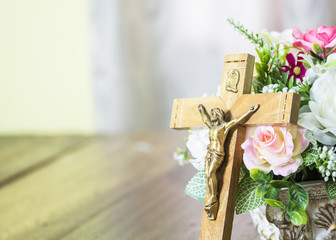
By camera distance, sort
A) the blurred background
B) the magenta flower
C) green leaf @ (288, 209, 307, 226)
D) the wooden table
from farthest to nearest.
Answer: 1. the blurred background
2. the wooden table
3. the magenta flower
4. green leaf @ (288, 209, 307, 226)

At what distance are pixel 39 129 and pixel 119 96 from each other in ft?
2.08

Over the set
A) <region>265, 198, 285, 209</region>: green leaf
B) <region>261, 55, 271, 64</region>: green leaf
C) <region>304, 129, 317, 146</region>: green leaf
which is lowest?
<region>265, 198, 285, 209</region>: green leaf

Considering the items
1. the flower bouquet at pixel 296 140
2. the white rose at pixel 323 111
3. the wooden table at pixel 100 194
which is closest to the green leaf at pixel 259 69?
the flower bouquet at pixel 296 140

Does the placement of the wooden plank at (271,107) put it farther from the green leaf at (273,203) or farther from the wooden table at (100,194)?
the wooden table at (100,194)

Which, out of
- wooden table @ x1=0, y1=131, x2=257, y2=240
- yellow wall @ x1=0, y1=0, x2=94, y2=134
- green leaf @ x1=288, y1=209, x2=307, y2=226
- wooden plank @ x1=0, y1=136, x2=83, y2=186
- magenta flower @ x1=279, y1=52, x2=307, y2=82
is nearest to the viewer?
green leaf @ x1=288, y1=209, x2=307, y2=226

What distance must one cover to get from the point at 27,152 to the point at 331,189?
1.72 m

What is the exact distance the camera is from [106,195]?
50.3 inches

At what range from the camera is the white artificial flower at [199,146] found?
0.76m

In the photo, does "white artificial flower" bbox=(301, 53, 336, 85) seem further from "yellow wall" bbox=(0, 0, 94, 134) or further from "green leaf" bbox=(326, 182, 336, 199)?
"yellow wall" bbox=(0, 0, 94, 134)

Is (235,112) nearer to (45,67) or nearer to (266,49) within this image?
(266,49)

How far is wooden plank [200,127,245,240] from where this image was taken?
26.6 inches

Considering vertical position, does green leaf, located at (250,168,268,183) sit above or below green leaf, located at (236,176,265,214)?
above

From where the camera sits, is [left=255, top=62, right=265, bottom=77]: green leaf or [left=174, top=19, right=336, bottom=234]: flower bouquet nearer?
[left=174, top=19, right=336, bottom=234]: flower bouquet

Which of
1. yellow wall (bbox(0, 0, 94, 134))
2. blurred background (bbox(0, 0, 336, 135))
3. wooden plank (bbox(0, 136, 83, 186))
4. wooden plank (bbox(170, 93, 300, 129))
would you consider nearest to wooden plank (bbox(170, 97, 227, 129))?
wooden plank (bbox(170, 93, 300, 129))
